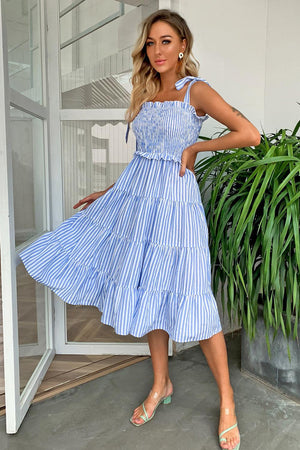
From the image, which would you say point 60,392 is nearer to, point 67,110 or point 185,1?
point 67,110

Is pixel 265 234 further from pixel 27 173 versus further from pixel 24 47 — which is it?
pixel 24 47

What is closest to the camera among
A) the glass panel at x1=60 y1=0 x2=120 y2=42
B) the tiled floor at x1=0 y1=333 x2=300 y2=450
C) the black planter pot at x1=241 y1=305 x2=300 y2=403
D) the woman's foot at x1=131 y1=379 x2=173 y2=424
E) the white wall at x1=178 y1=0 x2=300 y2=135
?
the tiled floor at x1=0 y1=333 x2=300 y2=450

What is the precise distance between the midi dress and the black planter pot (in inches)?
20.8

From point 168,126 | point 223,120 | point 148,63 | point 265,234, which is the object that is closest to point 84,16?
point 148,63

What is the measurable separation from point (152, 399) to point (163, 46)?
143 centimetres

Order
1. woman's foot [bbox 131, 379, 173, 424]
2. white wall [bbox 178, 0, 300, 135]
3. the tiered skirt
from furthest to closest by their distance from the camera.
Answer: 1. white wall [bbox 178, 0, 300, 135]
2. woman's foot [bbox 131, 379, 173, 424]
3. the tiered skirt

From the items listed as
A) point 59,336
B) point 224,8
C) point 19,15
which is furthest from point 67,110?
point 59,336

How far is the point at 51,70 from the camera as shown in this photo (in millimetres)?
2129

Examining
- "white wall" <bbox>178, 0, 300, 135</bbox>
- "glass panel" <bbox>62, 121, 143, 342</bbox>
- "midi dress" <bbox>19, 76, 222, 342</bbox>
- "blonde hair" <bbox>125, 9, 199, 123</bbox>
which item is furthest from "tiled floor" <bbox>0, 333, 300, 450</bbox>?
"white wall" <bbox>178, 0, 300, 135</bbox>

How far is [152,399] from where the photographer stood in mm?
1781

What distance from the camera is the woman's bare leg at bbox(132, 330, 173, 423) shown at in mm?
1762

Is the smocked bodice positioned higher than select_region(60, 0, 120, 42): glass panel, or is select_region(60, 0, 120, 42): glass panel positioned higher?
select_region(60, 0, 120, 42): glass panel

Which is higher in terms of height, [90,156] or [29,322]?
[90,156]

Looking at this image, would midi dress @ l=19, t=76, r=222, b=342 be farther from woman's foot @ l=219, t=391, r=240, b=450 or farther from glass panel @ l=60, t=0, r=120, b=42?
glass panel @ l=60, t=0, r=120, b=42
